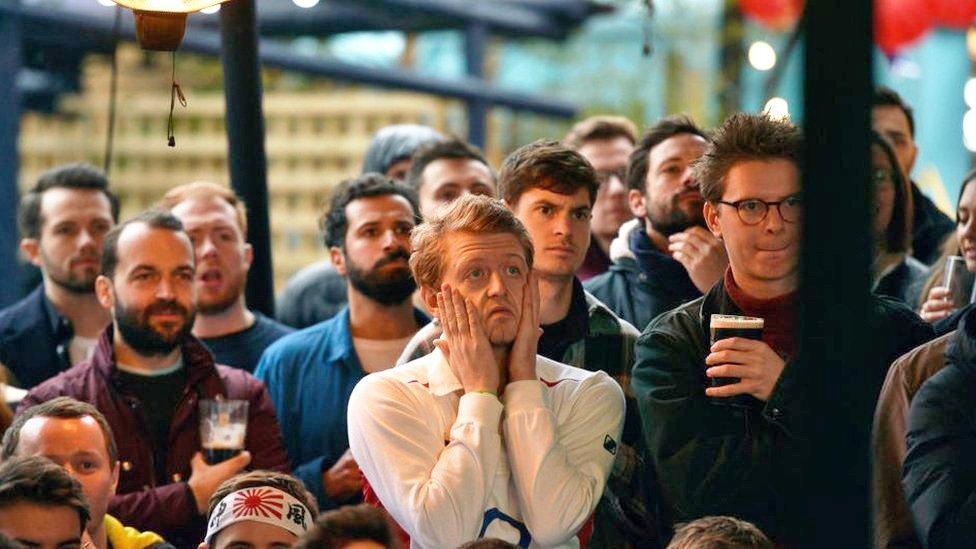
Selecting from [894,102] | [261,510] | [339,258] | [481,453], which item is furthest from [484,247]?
[894,102]

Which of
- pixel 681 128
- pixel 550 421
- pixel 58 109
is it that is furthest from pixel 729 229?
pixel 58 109

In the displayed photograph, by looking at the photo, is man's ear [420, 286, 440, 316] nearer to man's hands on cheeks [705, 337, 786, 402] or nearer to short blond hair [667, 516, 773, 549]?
man's hands on cheeks [705, 337, 786, 402]

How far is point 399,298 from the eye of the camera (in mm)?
7242

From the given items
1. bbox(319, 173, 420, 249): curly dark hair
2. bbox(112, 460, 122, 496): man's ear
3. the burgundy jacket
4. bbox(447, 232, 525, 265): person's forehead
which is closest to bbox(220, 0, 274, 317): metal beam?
bbox(319, 173, 420, 249): curly dark hair

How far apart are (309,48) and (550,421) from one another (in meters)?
9.34

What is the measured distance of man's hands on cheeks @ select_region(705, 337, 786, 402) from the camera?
5.29 m

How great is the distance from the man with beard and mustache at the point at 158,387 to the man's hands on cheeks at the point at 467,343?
53.6 inches

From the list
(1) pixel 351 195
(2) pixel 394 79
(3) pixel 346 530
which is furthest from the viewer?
(2) pixel 394 79

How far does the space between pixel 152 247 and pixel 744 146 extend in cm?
226

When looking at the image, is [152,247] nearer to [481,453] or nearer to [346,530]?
[481,453]

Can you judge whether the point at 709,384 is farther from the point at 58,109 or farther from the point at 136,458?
the point at 58,109

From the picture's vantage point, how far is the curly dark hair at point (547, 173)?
6.45m

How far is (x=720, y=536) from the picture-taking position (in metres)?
4.85

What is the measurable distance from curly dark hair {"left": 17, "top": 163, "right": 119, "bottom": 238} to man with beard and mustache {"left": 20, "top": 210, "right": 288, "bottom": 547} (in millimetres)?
1099
